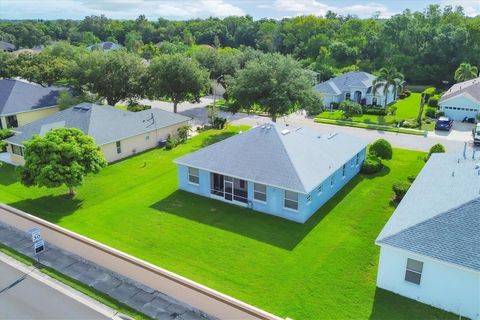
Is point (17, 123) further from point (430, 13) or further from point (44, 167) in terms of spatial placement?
point (430, 13)

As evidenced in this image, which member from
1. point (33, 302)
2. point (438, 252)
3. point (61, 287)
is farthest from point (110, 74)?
point (438, 252)

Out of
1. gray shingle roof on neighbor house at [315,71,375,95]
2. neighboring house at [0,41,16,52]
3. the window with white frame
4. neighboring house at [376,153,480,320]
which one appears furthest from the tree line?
neighboring house at [376,153,480,320]

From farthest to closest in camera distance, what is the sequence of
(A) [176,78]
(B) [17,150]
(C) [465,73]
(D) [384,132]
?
(C) [465,73], (A) [176,78], (D) [384,132], (B) [17,150]

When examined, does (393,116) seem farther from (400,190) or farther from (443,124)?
(400,190)

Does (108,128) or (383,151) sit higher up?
(108,128)

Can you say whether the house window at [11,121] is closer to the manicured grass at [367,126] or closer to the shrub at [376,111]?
the manicured grass at [367,126]

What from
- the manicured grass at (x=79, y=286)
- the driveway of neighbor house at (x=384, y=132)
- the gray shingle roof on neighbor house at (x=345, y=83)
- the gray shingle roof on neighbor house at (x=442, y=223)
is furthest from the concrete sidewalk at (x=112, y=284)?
the gray shingle roof on neighbor house at (x=345, y=83)

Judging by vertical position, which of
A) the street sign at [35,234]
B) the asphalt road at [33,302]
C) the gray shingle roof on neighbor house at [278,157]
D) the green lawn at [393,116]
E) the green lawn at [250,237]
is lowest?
the asphalt road at [33,302]
